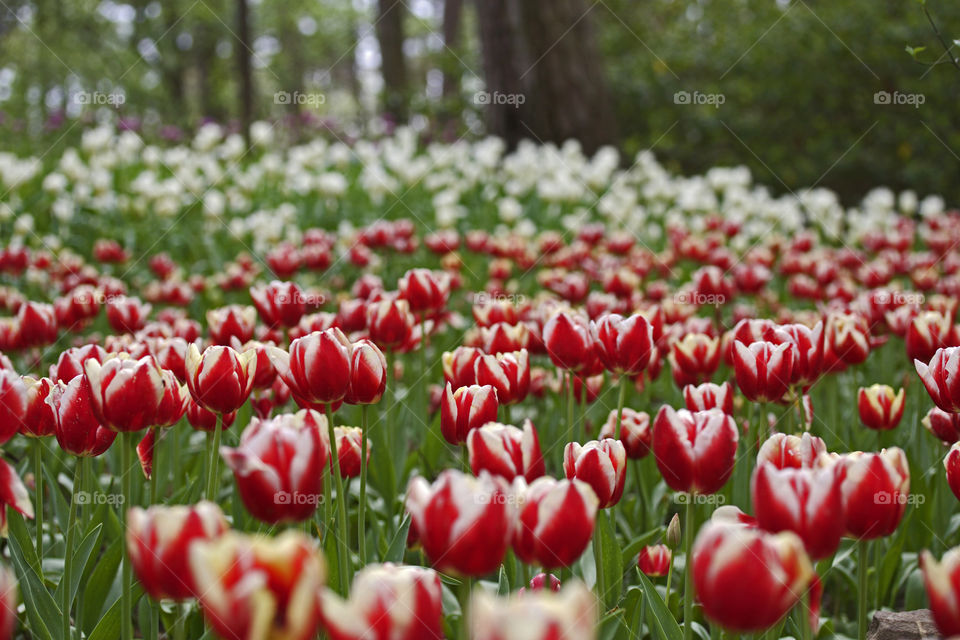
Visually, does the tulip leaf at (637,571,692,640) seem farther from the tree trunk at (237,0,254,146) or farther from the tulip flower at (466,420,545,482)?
the tree trunk at (237,0,254,146)

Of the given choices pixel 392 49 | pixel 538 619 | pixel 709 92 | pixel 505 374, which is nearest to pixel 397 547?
pixel 505 374

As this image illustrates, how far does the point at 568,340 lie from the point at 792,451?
66 centimetres

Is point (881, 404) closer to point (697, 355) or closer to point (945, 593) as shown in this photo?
point (697, 355)

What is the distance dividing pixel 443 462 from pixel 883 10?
9.08 metres

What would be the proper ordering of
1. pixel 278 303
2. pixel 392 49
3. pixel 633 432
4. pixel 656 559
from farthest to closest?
1. pixel 392 49
2. pixel 278 303
3. pixel 633 432
4. pixel 656 559

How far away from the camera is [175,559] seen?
88 cm

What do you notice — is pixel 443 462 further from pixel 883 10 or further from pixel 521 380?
pixel 883 10

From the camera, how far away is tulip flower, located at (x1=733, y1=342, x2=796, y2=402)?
5.63 ft

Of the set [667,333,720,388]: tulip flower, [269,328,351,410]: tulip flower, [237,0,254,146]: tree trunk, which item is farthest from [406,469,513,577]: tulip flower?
[237,0,254,146]: tree trunk

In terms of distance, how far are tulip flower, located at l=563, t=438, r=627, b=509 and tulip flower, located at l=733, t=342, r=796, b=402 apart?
1.53 feet

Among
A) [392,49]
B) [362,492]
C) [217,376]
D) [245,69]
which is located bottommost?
[362,492]

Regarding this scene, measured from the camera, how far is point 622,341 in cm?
190

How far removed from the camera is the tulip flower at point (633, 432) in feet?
6.51

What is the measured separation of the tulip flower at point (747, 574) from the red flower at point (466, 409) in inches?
26.7
